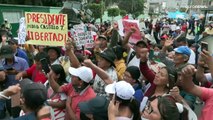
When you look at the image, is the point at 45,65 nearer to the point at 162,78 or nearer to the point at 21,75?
the point at 21,75

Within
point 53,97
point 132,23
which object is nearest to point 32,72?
point 53,97

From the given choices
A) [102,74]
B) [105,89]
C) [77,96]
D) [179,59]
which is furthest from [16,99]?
[179,59]

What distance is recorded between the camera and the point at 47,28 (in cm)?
571

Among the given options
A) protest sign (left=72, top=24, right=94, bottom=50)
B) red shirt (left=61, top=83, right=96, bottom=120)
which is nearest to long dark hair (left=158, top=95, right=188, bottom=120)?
red shirt (left=61, top=83, right=96, bottom=120)

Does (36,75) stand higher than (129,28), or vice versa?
(129,28)

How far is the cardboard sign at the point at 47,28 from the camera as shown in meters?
5.51

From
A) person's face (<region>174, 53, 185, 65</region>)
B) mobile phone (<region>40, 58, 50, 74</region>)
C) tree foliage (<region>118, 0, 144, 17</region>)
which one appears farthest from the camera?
tree foliage (<region>118, 0, 144, 17</region>)

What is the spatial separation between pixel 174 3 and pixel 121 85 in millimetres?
102807

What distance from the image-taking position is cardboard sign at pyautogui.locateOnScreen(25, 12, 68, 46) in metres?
5.51

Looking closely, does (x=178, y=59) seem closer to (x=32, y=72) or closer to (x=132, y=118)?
(x=132, y=118)

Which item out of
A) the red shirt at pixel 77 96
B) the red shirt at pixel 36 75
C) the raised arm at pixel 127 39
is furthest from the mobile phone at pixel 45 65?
the raised arm at pixel 127 39

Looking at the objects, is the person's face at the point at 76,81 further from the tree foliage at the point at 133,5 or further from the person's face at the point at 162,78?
the tree foliage at the point at 133,5

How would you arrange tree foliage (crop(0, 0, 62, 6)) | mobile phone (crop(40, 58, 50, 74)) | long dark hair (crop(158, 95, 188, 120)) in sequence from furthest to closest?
tree foliage (crop(0, 0, 62, 6)) → mobile phone (crop(40, 58, 50, 74)) → long dark hair (crop(158, 95, 188, 120))

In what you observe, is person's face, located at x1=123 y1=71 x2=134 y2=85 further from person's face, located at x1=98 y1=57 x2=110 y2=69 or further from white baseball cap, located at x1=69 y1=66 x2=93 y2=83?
white baseball cap, located at x1=69 y1=66 x2=93 y2=83
